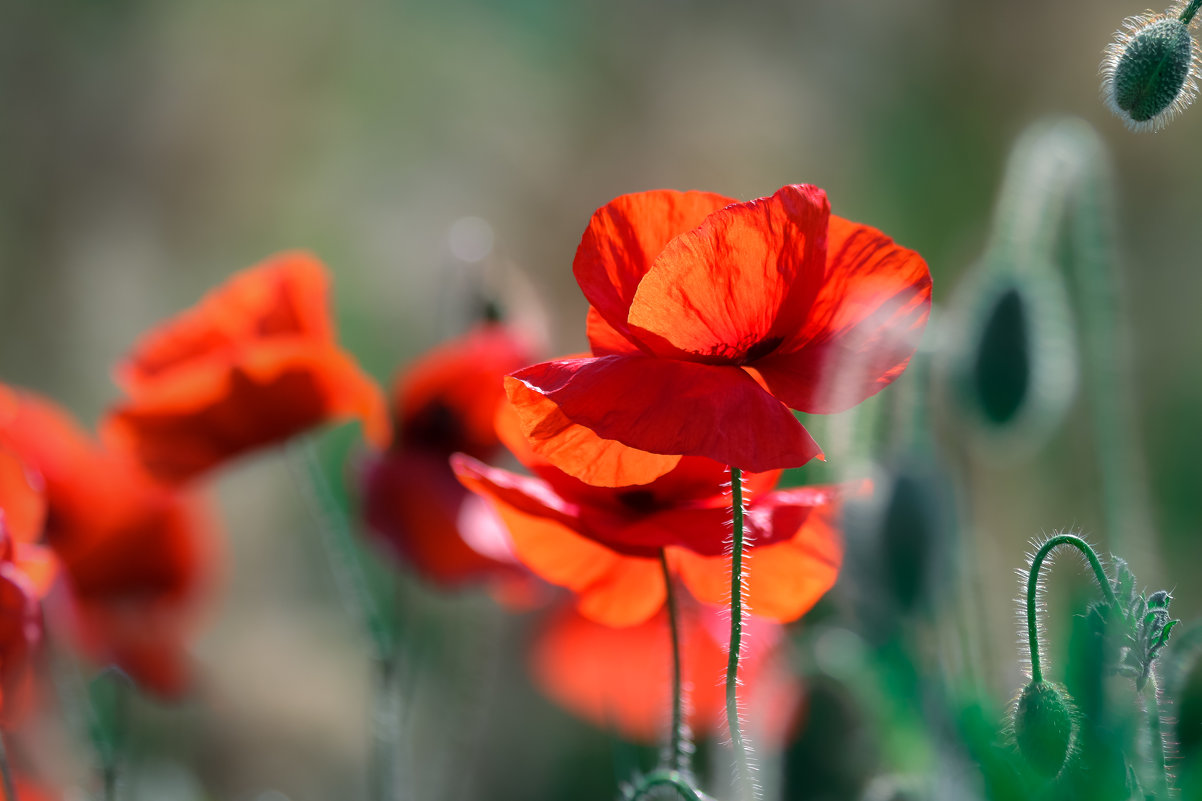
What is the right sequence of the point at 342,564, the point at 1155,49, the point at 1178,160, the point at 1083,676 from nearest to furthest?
1. the point at 1155,49
2. the point at 1083,676
3. the point at 342,564
4. the point at 1178,160

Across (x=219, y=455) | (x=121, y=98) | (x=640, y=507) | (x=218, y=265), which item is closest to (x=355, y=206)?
(x=218, y=265)

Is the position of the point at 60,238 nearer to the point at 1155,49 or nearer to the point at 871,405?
the point at 871,405

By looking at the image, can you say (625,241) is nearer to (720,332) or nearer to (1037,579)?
(720,332)

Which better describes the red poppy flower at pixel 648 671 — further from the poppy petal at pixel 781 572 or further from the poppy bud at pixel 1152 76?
the poppy bud at pixel 1152 76

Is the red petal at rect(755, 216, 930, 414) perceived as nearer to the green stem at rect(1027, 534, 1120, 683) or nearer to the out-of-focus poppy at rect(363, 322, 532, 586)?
the green stem at rect(1027, 534, 1120, 683)

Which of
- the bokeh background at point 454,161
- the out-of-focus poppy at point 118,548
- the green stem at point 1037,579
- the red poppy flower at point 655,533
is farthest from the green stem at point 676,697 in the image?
the bokeh background at point 454,161

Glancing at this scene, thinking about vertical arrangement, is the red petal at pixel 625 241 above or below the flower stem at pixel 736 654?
above

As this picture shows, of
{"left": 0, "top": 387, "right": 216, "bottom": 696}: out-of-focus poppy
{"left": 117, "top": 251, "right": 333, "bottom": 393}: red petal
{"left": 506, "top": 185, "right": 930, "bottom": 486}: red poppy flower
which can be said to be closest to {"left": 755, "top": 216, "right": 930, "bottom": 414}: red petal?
{"left": 506, "top": 185, "right": 930, "bottom": 486}: red poppy flower
